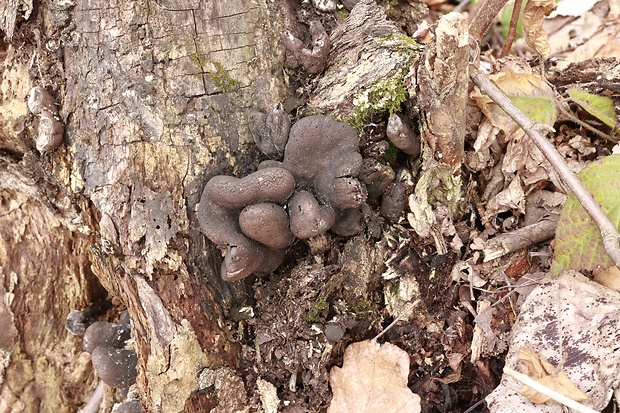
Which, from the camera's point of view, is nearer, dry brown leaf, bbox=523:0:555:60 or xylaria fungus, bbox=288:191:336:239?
xylaria fungus, bbox=288:191:336:239

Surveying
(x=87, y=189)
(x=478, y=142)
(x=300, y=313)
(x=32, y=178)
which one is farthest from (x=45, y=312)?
(x=478, y=142)

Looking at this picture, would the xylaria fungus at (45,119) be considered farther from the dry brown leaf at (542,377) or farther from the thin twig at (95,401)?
the dry brown leaf at (542,377)

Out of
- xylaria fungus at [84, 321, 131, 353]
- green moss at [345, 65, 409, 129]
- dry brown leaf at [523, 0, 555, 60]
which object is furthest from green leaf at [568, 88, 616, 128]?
xylaria fungus at [84, 321, 131, 353]

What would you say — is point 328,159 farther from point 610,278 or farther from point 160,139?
point 610,278

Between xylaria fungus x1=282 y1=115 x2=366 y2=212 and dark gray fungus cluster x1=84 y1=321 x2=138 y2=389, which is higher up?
xylaria fungus x1=282 y1=115 x2=366 y2=212

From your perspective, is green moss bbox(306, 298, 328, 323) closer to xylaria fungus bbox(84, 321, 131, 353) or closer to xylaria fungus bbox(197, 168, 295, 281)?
xylaria fungus bbox(197, 168, 295, 281)

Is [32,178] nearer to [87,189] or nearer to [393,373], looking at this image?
[87,189]

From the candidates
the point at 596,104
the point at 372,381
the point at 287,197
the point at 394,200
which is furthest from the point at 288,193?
the point at 596,104
